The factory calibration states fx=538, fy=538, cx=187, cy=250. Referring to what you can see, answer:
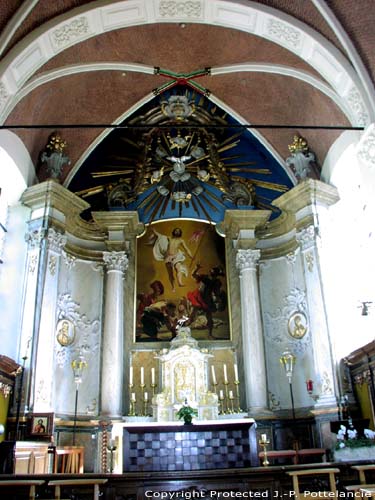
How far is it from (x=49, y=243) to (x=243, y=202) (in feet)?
16.7

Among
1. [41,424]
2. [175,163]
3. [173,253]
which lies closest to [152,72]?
[175,163]

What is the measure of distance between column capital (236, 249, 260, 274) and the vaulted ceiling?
5.11 feet

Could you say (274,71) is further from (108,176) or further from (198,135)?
(108,176)

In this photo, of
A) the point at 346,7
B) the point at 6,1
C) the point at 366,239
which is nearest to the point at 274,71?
the point at 346,7

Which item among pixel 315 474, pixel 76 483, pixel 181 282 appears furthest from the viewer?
pixel 181 282

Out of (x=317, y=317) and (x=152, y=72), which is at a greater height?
(x=152, y=72)

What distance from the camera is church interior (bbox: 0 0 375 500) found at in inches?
406

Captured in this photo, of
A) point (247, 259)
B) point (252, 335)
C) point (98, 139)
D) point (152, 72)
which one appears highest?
point (152, 72)

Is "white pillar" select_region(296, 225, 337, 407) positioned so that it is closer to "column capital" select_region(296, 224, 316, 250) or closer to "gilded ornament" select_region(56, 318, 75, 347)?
"column capital" select_region(296, 224, 316, 250)

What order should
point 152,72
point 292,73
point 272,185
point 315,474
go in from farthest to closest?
point 272,185 → point 152,72 → point 292,73 → point 315,474

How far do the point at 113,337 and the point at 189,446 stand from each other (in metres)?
5.10

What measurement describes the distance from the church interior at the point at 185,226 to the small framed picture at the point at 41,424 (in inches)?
1.1

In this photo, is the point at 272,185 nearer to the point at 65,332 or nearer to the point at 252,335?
the point at 252,335

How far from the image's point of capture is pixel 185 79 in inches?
521
